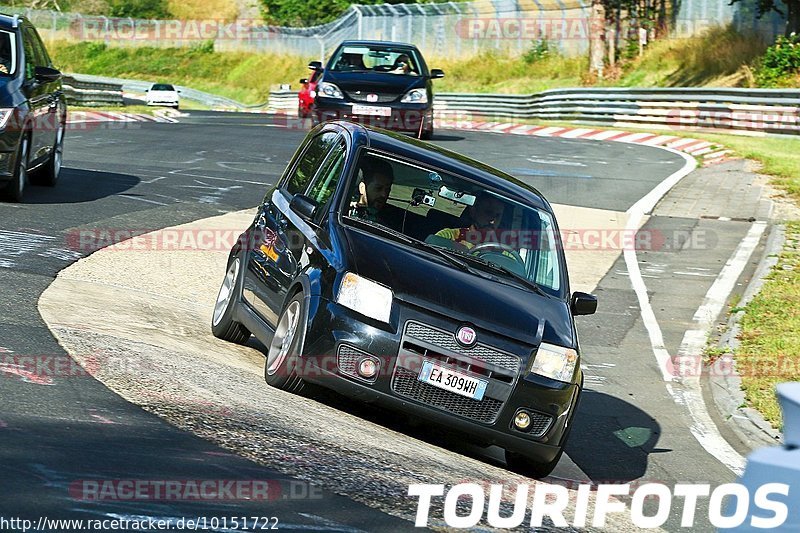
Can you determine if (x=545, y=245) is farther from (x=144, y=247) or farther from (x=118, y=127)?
(x=118, y=127)

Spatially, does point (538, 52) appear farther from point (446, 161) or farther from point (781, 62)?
point (446, 161)

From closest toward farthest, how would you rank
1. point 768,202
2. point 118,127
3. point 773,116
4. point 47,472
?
point 47,472
point 768,202
point 118,127
point 773,116

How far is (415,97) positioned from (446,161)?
14978 mm

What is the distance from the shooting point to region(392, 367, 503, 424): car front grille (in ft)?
23.2

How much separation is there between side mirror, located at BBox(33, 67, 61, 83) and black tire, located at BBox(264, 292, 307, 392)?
7.12 m

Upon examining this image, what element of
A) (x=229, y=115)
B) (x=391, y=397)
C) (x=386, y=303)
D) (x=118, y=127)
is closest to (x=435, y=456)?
(x=391, y=397)

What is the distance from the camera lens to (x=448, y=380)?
7094 mm

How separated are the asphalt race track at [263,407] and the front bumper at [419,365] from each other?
0.66ft

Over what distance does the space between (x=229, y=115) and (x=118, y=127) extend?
867 centimetres

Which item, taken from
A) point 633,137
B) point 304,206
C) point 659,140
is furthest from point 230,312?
Result: point 633,137

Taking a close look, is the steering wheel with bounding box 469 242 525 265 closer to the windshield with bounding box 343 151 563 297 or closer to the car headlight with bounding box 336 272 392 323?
the windshield with bounding box 343 151 563 297

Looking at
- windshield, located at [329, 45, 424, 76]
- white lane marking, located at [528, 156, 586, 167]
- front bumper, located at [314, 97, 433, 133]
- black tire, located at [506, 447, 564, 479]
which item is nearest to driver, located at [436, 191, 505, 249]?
black tire, located at [506, 447, 564, 479]

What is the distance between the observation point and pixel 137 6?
→ 114 meters

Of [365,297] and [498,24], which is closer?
[365,297]
